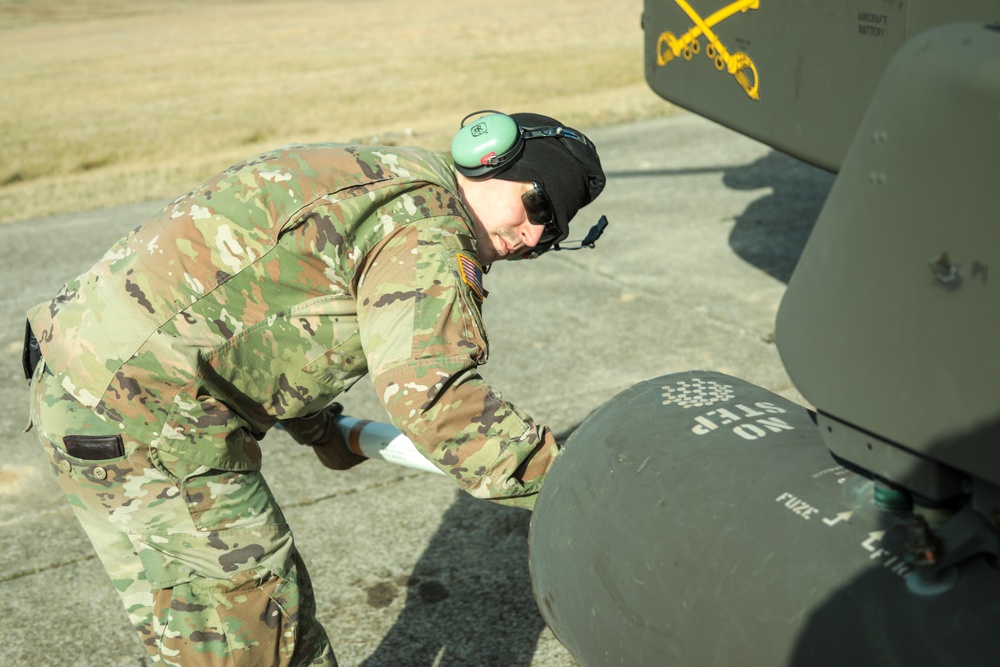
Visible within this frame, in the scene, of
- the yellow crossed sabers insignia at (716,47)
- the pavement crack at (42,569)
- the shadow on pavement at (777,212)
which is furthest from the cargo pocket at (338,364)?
the shadow on pavement at (777,212)

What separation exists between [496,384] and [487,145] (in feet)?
9.61

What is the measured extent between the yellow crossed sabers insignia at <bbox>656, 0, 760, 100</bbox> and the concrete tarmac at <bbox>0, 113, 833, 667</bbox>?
128 centimetres

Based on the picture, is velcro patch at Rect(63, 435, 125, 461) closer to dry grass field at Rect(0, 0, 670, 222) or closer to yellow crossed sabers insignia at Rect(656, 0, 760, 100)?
yellow crossed sabers insignia at Rect(656, 0, 760, 100)

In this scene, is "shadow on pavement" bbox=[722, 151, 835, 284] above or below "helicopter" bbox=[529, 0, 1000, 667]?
below

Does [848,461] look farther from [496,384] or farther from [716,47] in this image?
[716,47]

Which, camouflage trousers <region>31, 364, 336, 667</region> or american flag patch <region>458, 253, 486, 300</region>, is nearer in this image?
american flag patch <region>458, 253, 486, 300</region>

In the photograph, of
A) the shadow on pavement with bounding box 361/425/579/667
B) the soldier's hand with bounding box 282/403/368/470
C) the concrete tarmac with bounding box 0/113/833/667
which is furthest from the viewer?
the concrete tarmac with bounding box 0/113/833/667

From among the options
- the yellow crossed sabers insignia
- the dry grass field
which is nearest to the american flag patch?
the yellow crossed sabers insignia

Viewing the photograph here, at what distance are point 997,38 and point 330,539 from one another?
3.06 metres

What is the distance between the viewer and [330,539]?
13.0ft

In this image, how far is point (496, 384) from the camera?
206 inches

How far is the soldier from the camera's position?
2.25 m

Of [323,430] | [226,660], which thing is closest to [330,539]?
[323,430]

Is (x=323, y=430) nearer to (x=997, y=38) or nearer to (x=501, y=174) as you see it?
(x=501, y=174)
